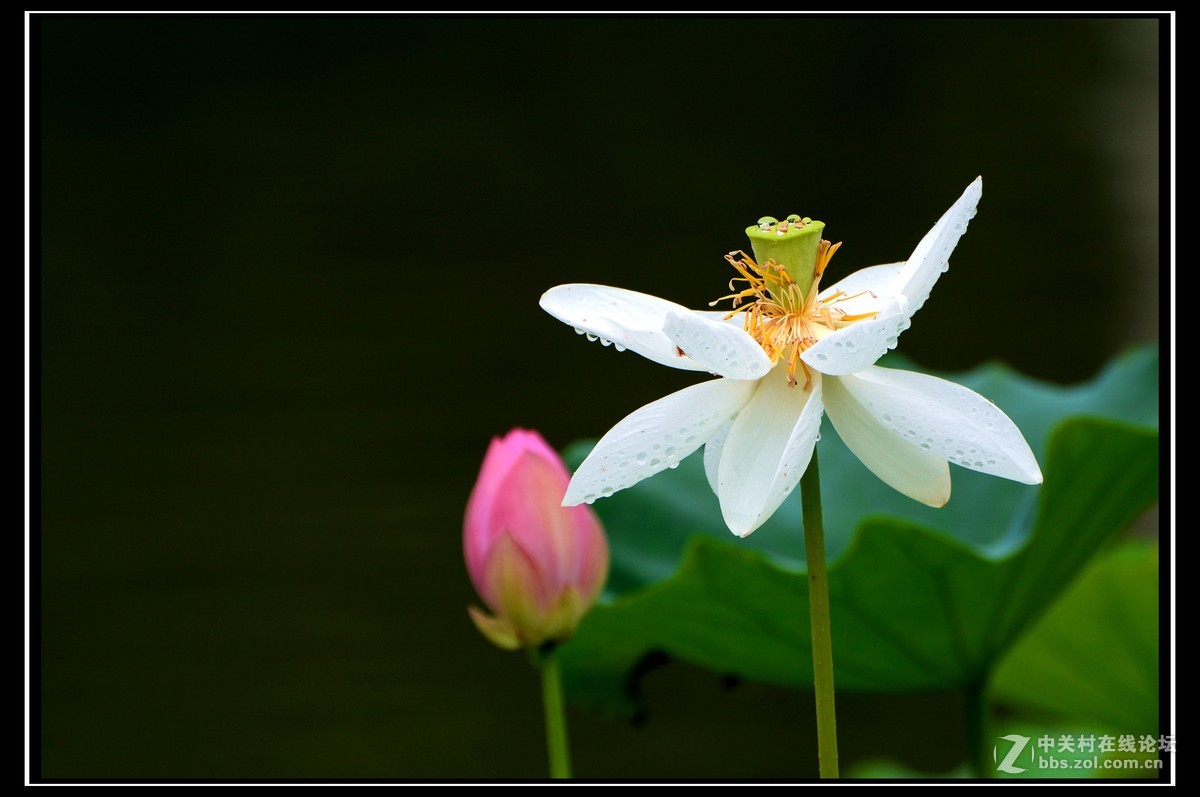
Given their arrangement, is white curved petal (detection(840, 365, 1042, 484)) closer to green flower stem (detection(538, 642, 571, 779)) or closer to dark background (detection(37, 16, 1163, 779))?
green flower stem (detection(538, 642, 571, 779))

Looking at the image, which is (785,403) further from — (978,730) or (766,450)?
(978,730)

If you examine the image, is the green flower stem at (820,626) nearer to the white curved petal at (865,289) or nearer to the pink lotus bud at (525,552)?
the white curved petal at (865,289)

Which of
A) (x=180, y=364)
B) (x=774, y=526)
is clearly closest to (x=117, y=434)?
(x=180, y=364)

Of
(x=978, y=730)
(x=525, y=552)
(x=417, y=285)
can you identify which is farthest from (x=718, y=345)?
(x=417, y=285)

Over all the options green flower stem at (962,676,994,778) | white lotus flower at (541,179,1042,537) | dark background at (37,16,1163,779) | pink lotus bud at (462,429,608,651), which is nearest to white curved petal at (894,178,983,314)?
white lotus flower at (541,179,1042,537)

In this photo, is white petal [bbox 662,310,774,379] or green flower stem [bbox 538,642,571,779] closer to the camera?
white petal [bbox 662,310,774,379]
